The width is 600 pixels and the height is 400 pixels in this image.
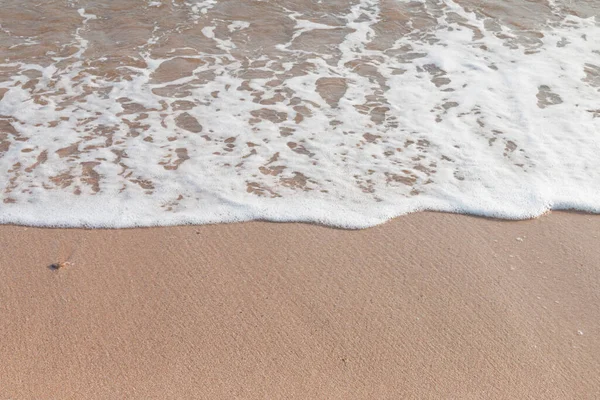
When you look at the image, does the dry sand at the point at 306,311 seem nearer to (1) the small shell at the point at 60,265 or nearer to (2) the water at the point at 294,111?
(1) the small shell at the point at 60,265

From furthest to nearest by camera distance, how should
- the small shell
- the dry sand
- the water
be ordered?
the water < the small shell < the dry sand

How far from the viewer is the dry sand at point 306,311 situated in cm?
262

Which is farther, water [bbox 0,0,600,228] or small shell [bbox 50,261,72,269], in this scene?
water [bbox 0,0,600,228]

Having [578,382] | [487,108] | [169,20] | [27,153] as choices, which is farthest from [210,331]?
[169,20]


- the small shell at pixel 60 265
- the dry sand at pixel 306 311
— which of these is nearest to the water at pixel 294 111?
the dry sand at pixel 306 311

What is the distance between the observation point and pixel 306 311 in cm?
296

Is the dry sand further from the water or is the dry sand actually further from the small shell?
the water

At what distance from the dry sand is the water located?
0.22 meters

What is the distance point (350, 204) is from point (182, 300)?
3.64 feet

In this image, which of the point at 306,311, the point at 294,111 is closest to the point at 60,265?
the point at 306,311

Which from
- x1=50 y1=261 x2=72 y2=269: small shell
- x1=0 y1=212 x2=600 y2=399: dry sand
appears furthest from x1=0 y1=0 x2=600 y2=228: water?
x1=50 y1=261 x2=72 y2=269: small shell

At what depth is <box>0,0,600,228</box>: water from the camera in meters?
3.72

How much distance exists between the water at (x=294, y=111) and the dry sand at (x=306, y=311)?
217mm

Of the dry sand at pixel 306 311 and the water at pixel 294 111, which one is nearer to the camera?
the dry sand at pixel 306 311
